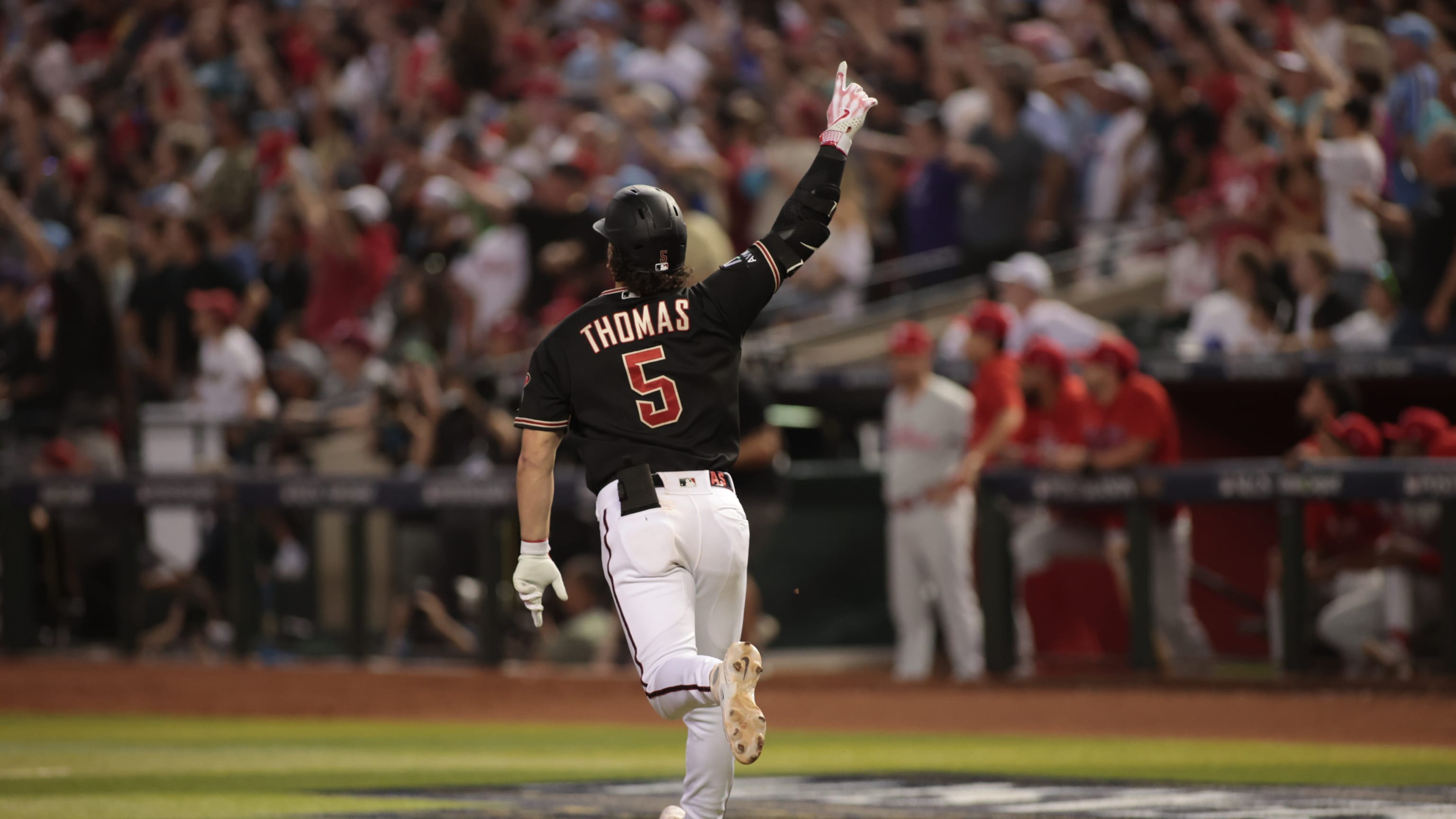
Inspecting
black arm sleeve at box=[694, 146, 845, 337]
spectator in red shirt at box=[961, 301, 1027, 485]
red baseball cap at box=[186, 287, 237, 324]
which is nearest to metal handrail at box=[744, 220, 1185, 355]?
spectator in red shirt at box=[961, 301, 1027, 485]

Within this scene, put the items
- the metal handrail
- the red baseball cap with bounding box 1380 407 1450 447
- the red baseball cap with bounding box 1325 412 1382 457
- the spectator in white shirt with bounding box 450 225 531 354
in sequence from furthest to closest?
1. the spectator in white shirt with bounding box 450 225 531 354
2. the metal handrail
3. the red baseball cap with bounding box 1325 412 1382 457
4. the red baseball cap with bounding box 1380 407 1450 447

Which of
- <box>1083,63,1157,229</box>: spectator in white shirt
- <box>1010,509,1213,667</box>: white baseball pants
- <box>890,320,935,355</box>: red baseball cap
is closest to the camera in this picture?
<box>1010,509,1213,667</box>: white baseball pants

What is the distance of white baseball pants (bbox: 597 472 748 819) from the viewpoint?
18.5 ft

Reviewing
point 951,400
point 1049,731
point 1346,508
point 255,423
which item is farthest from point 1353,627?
point 255,423

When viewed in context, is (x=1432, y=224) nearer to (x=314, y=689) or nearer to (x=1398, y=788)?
(x=1398, y=788)

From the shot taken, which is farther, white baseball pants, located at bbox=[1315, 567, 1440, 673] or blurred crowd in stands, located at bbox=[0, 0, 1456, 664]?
→ blurred crowd in stands, located at bbox=[0, 0, 1456, 664]

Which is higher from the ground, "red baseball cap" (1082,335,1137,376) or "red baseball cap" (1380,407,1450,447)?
"red baseball cap" (1082,335,1137,376)

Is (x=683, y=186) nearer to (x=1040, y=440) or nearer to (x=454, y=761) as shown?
(x=1040, y=440)

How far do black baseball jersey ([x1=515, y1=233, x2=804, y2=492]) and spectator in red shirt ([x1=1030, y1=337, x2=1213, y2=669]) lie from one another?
654 cm

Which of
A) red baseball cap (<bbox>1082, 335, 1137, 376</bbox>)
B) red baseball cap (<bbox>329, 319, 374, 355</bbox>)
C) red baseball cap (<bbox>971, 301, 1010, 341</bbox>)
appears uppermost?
red baseball cap (<bbox>329, 319, 374, 355</bbox>)

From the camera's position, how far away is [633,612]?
571 centimetres

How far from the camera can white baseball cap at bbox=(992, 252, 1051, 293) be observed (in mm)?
13773

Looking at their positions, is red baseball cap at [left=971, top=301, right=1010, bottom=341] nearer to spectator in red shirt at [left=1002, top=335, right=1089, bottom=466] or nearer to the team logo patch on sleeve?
spectator in red shirt at [left=1002, top=335, right=1089, bottom=466]

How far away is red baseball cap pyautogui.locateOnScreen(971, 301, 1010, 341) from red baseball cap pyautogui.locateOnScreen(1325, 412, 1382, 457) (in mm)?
2180
